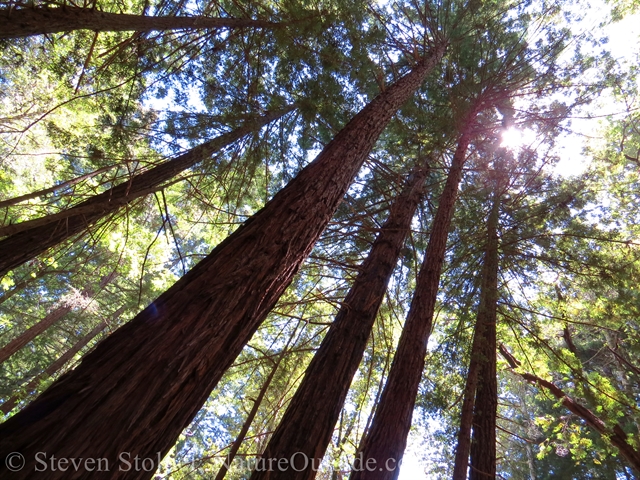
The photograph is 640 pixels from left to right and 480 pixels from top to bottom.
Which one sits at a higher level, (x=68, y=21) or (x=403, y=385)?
(x=68, y=21)

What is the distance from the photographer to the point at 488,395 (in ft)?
17.7

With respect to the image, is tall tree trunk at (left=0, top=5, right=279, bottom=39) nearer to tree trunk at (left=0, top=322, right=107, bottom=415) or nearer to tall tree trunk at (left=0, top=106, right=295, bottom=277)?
tall tree trunk at (left=0, top=106, right=295, bottom=277)

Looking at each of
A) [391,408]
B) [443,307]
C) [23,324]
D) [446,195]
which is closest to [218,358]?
[391,408]

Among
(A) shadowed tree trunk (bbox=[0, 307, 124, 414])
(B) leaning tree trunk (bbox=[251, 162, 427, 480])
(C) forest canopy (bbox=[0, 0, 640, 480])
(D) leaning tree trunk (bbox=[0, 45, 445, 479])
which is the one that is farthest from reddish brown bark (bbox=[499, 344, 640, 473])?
(A) shadowed tree trunk (bbox=[0, 307, 124, 414])

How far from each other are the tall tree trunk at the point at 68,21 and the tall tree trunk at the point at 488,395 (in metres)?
5.46

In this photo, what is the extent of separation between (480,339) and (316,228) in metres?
3.48

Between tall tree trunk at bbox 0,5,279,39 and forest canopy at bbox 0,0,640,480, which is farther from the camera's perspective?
tall tree trunk at bbox 0,5,279,39

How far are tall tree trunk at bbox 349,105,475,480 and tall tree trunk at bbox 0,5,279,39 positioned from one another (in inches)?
169

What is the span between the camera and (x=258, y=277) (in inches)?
72.8

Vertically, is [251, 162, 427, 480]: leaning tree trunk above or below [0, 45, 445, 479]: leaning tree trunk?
above

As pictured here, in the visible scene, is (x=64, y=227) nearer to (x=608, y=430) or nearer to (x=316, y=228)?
(x=316, y=228)

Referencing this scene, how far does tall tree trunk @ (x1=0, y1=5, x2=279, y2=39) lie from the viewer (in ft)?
9.39

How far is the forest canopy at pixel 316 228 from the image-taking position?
1504 mm

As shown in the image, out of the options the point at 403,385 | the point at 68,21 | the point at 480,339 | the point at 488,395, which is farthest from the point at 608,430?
the point at 68,21
